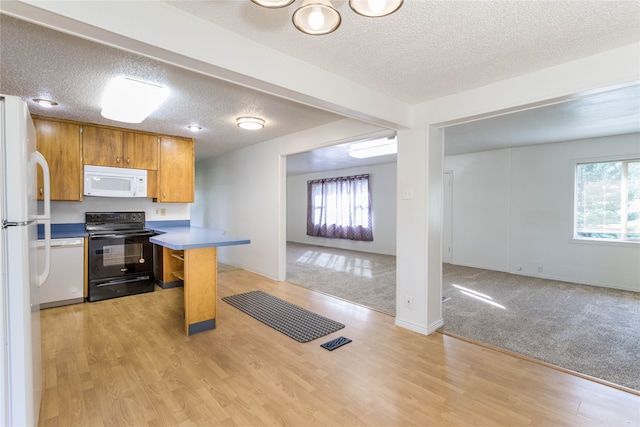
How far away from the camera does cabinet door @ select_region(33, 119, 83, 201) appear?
3768 millimetres

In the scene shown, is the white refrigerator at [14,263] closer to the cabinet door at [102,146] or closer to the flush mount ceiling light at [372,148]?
the cabinet door at [102,146]

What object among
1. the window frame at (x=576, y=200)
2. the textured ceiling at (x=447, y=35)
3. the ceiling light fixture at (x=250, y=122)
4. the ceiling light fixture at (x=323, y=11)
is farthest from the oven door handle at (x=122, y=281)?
the window frame at (x=576, y=200)

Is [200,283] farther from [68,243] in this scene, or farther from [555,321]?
[555,321]

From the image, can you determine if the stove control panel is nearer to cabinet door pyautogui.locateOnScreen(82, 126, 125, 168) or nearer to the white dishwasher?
the white dishwasher

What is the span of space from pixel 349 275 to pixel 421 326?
2532mm

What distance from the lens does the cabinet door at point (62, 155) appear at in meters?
3.77

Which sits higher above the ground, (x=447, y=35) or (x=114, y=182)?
(x=447, y=35)

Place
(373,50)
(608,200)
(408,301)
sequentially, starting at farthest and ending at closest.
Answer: (608,200)
(408,301)
(373,50)

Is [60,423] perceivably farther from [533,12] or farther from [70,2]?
[533,12]

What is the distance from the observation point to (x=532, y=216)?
18.0ft

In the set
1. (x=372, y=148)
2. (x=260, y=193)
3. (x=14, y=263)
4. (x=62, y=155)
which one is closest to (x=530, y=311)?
(x=372, y=148)

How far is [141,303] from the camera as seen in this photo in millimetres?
3873

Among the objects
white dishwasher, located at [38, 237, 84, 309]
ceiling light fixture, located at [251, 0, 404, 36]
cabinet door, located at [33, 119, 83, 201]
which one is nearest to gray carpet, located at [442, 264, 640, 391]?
ceiling light fixture, located at [251, 0, 404, 36]

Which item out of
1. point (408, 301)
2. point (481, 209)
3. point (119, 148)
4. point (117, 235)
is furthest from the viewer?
point (481, 209)
